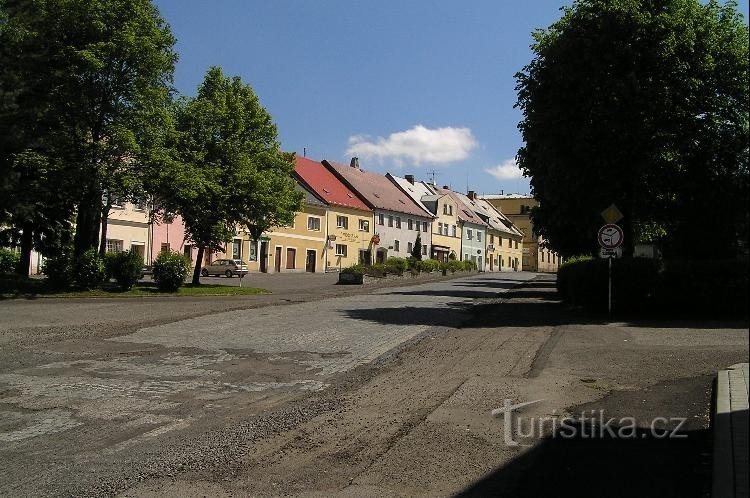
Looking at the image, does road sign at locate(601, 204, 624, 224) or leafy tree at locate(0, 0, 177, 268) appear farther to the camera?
A: leafy tree at locate(0, 0, 177, 268)

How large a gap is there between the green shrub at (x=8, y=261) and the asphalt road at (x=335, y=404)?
22925 mm

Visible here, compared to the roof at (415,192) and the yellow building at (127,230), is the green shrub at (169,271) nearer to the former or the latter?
the yellow building at (127,230)

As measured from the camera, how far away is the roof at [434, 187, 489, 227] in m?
98.5

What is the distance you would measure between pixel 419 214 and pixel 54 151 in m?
61.7

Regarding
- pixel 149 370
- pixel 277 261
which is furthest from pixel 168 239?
pixel 149 370

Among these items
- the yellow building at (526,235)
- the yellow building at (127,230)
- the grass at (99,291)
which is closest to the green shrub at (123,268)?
the grass at (99,291)

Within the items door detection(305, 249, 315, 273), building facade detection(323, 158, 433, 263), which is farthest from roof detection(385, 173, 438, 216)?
door detection(305, 249, 315, 273)

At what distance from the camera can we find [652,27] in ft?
68.4

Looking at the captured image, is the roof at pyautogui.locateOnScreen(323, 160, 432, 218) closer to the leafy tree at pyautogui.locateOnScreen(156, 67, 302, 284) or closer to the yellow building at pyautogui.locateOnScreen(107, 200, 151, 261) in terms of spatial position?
the yellow building at pyautogui.locateOnScreen(107, 200, 151, 261)

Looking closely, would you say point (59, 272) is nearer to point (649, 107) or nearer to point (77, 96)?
point (77, 96)

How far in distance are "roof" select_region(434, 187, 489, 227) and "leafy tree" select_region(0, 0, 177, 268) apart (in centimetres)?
7064

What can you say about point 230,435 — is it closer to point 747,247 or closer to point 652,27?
point 747,247

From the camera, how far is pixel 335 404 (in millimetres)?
8578

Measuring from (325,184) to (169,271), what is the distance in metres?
41.8
